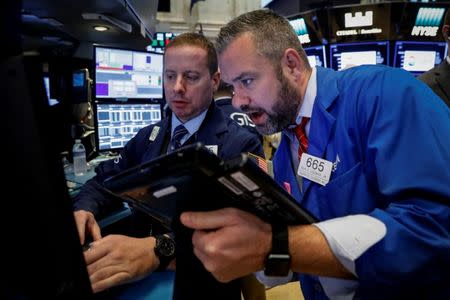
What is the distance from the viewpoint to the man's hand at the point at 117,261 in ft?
2.96

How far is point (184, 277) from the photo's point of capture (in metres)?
0.82

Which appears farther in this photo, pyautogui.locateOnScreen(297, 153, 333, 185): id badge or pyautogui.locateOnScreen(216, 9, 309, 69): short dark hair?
pyautogui.locateOnScreen(216, 9, 309, 69): short dark hair

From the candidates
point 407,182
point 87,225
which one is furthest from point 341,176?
point 87,225

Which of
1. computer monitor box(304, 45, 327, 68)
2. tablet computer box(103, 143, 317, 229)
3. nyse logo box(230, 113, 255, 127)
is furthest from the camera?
computer monitor box(304, 45, 327, 68)

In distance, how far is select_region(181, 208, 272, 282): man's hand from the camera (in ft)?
1.96

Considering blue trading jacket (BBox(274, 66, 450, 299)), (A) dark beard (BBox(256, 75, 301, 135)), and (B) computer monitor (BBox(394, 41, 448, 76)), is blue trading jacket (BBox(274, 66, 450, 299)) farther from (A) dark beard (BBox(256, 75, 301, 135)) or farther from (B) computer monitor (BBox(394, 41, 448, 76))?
(B) computer monitor (BBox(394, 41, 448, 76))

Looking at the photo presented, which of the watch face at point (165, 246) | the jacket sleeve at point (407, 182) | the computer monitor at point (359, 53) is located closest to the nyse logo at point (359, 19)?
the computer monitor at point (359, 53)

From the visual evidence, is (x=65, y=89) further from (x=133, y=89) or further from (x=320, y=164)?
(x=320, y=164)

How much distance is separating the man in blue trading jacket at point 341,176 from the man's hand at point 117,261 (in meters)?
0.39

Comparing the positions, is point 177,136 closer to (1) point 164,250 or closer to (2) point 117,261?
(1) point 164,250

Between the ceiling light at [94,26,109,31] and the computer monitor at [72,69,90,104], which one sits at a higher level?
the ceiling light at [94,26,109,31]

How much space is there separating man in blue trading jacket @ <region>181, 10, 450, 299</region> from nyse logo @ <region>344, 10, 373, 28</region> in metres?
4.26

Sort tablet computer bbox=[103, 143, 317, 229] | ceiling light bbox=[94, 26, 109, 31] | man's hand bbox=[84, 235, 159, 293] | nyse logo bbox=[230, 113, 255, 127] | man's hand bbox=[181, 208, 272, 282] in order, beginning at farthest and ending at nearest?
ceiling light bbox=[94, 26, 109, 31] → nyse logo bbox=[230, 113, 255, 127] → man's hand bbox=[84, 235, 159, 293] → man's hand bbox=[181, 208, 272, 282] → tablet computer bbox=[103, 143, 317, 229]

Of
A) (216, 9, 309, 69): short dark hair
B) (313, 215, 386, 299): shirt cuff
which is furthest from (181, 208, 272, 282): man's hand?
(216, 9, 309, 69): short dark hair
